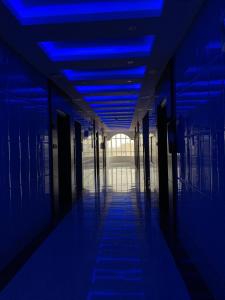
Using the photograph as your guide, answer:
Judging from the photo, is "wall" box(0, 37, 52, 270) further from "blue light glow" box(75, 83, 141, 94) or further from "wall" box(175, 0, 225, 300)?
"wall" box(175, 0, 225, 300)

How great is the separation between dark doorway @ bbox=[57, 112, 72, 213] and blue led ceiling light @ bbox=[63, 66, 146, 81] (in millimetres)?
2375

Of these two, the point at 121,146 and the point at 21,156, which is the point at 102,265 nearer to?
the point at 21,156

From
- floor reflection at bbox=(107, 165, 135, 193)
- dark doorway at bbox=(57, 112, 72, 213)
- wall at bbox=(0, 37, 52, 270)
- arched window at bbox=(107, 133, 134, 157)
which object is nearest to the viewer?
wall at bbox=(0, 37, 52, 270)

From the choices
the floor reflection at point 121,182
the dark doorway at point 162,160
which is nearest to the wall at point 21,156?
the dark doorway at point 162,160

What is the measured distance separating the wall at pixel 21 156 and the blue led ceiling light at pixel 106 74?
0.69 m

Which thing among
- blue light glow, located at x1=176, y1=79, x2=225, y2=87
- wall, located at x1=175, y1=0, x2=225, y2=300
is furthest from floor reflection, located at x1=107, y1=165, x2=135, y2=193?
blue light glow, located at x1=176, y1=79, x2=225, y2=87

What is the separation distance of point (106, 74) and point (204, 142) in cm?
390

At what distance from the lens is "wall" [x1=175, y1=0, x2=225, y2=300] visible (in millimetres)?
2836

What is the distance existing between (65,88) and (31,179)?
121 inches

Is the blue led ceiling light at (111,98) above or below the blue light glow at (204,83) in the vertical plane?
above

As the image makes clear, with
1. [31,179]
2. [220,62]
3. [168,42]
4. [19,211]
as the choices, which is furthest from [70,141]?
[220,62]

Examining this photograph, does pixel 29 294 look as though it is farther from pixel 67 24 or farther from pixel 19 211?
pixel 67 24

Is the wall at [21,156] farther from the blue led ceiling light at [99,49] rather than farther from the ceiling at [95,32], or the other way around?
the blue led ceiling light at [99,49]

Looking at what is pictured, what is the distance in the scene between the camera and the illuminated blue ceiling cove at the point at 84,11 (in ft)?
12.4
